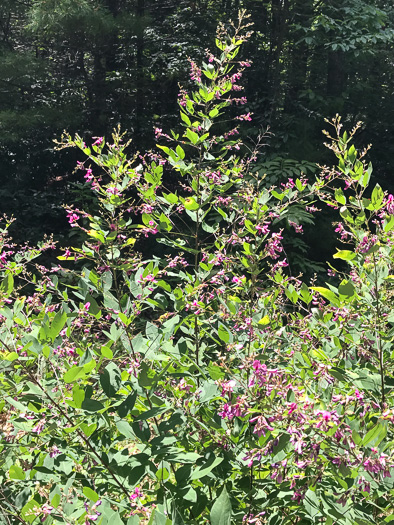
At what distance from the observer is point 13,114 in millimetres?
6324

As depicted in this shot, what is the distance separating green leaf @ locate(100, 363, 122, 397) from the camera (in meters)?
1.07

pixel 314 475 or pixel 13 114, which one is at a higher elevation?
pixel 314 475

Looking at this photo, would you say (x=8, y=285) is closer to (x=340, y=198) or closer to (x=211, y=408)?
(x=211, y=408)

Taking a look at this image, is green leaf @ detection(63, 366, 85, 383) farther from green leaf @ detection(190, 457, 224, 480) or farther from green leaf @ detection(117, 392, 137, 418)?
green leaf @ detection(190, 457, 224, 480)

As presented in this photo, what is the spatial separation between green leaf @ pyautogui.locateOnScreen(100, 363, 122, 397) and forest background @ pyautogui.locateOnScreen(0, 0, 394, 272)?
17.5ft

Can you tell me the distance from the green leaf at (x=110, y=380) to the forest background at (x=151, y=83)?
17.5 feet

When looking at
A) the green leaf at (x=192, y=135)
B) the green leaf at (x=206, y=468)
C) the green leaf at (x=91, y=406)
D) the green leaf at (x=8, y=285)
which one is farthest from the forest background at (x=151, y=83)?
the green leaf at (x=91, y=406)

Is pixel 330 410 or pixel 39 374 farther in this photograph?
pixel 39 374

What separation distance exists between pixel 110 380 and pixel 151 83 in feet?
23.4

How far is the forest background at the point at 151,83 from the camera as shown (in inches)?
265

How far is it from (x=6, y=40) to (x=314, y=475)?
835 centimetres

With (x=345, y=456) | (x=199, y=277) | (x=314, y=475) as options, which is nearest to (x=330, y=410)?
(x=345, y=456)

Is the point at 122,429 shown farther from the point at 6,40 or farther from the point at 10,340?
the point at 6,40

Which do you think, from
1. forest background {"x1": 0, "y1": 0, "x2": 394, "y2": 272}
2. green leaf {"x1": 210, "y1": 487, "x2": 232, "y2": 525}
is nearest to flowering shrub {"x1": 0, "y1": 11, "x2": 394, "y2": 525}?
green leaf {"x1": 210, "y1": 487, "x2": 232, "y2": 525}
